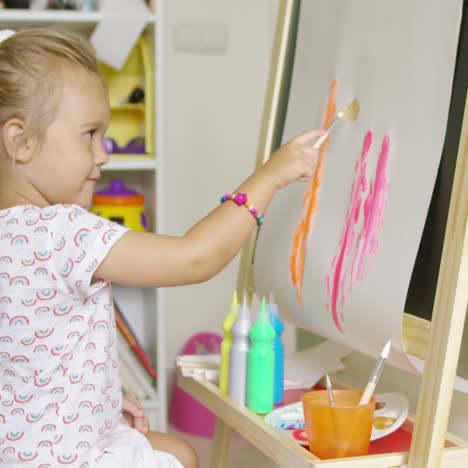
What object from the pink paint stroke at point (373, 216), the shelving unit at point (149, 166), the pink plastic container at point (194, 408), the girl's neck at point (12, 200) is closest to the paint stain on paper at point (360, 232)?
the pink paint stroke at point (373, 216)

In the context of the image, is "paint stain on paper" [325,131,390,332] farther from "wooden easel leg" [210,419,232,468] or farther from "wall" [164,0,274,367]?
"wall" [164,0,274,367]

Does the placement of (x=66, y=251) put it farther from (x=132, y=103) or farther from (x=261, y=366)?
(x=132, y=103)

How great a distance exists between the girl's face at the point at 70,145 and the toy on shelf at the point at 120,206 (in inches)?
40.0

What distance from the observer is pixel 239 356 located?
133 centimetres

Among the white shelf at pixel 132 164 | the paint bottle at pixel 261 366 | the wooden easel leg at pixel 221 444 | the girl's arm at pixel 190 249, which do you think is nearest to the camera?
the girl's arm at pixel 190 249

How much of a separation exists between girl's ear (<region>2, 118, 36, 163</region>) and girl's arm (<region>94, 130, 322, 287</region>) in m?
0.20

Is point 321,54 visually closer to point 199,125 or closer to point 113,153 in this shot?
point 113,153

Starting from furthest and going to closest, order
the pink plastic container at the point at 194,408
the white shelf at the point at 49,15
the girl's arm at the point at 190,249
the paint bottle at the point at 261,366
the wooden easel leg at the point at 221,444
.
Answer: the pink plastic container at the point at 194,408 → the white shelf at the point at 49,15 → the wooden easel leg at the point at 221,444 → the paint bottle at the point at 261,366 → the girl's arm at the point at 190,249

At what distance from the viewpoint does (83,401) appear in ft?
3.92

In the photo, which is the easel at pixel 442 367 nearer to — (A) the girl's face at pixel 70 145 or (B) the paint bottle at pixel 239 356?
(B) the paint bottle at pixel 239 356

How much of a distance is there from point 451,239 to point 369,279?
0.63ft

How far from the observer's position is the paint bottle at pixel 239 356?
4.32ft

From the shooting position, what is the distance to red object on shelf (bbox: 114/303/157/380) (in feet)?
7.26

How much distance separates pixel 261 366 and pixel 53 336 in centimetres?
32
